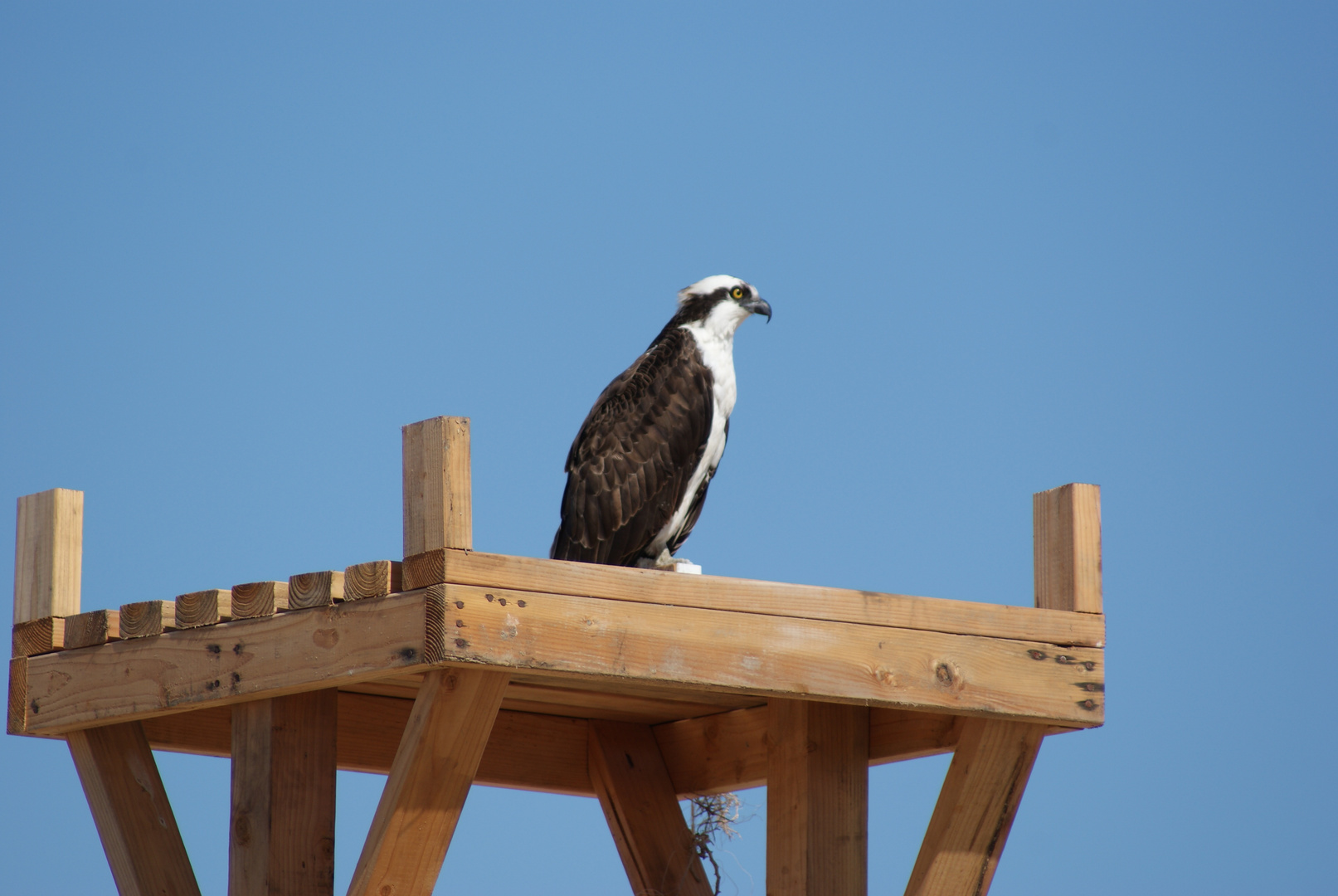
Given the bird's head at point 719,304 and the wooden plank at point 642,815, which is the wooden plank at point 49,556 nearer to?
the wooden plank at point 642,815

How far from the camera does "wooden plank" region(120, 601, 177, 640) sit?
445cm

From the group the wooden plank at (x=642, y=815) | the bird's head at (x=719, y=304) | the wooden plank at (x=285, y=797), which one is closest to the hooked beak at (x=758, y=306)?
the bird's head at (x=719, y=304)

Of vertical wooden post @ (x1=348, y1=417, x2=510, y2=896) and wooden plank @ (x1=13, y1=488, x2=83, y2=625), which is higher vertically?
wooden plank @ (x1=13, y1=488, x2=83, y2=625)

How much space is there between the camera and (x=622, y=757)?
5.91m

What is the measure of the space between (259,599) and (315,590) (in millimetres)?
222

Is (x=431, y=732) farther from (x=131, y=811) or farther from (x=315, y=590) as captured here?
(x=131, y=811)

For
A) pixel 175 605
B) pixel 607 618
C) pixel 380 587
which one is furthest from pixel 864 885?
pixel 175 605

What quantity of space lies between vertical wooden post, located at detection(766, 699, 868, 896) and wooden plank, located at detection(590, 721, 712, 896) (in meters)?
0.88

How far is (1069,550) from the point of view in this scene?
4984 millimetres

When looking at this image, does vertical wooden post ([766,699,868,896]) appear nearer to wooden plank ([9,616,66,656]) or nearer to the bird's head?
wooden plank ([9,616,66,656])

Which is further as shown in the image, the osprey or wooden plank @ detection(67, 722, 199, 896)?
the osprey

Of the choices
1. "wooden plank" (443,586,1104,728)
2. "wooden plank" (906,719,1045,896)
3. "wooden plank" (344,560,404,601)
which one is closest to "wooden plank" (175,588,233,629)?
"wooden plank" (344,560,404,601)

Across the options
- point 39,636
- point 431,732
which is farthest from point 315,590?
point 39,636

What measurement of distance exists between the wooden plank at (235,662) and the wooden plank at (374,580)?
0.03 meters
